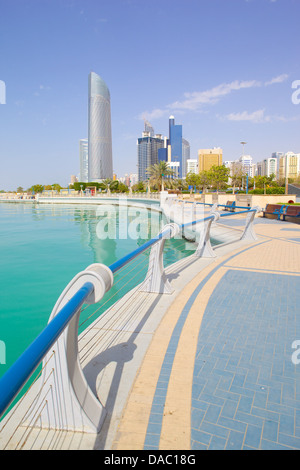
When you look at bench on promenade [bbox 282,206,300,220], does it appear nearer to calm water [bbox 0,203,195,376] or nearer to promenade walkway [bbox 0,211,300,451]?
calm water [bbox 0,203,195,376]

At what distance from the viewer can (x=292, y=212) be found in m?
16.4

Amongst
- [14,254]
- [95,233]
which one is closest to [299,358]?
[14,254]

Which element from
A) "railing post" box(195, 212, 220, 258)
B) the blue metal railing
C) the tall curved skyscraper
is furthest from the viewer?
the tall curved skyscraper

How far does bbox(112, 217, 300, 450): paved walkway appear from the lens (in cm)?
217

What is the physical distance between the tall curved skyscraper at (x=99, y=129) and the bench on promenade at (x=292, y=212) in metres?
165

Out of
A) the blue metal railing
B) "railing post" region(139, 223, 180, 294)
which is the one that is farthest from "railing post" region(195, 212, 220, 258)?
the blue metal railing

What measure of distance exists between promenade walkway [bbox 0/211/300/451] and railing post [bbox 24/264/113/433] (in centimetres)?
8

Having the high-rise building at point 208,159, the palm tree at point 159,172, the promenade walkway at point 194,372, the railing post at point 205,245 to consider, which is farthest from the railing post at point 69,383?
the high-rise building at point 208,159

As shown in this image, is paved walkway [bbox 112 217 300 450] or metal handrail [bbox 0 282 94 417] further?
paved walkway [bbox 112 217 300 450]
